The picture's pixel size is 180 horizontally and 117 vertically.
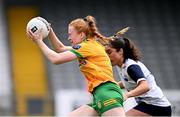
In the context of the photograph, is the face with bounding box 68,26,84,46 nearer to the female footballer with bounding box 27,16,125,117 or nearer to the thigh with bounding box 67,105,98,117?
the female footballer with bounding box 27,16,125,117

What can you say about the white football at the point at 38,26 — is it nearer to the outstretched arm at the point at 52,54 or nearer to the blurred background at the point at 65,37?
the outstretched arm at the point at 52,54

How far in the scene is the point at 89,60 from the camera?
5.66 m

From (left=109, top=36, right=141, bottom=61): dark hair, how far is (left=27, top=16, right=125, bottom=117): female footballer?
64 centimetres

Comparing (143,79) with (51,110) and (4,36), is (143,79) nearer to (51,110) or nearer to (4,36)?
(51,110)

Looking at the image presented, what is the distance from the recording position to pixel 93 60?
567 centimetres

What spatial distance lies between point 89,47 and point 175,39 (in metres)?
10.6

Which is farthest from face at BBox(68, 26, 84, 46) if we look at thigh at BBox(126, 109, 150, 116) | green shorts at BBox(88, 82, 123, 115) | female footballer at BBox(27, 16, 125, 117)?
thigh at BBox(126, 109, 150, 116)

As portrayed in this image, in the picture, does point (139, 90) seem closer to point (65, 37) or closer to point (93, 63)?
point (93, 63)

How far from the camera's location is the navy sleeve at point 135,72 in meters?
6.26

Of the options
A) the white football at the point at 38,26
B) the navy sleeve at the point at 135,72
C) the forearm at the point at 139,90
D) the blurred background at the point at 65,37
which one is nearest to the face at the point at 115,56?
the navy sleeve at the point at 135,72

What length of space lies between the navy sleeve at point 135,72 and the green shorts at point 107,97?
1.96 ft

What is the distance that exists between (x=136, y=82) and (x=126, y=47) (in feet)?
1.46

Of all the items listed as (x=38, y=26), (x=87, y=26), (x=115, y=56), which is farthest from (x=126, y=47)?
(x=38, y=26)

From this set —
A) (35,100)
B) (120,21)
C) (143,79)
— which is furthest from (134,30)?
(143,79)
